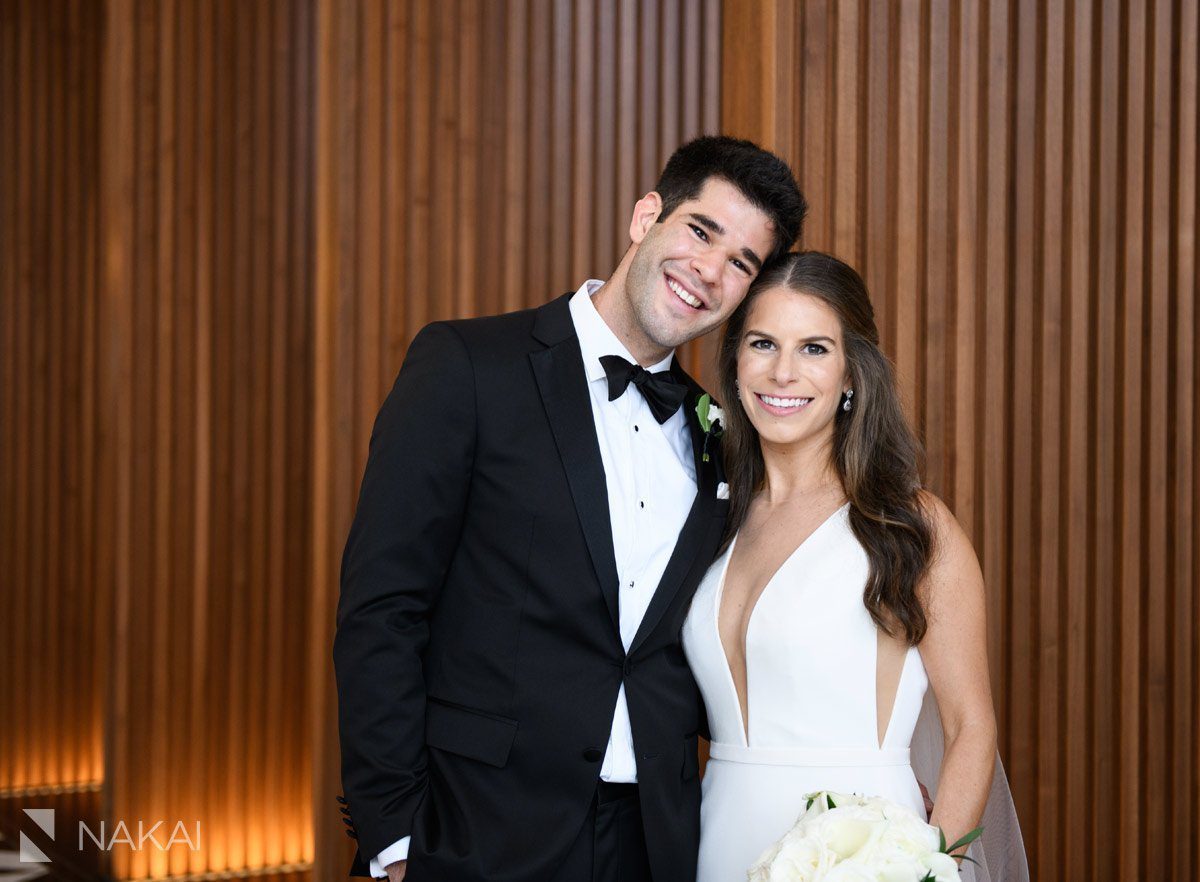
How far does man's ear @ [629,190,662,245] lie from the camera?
2.13 metres

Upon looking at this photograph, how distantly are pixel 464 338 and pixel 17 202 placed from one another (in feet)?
15.5

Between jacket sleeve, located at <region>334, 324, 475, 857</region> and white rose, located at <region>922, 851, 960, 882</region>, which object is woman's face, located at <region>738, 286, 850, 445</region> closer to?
jacket sleeve, located at <region>334, 324, 475, 857</region>

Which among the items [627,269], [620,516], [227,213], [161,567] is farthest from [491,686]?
[227,213]

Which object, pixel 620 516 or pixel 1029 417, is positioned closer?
pixel 620 516

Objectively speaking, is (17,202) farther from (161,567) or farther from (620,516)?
(620,516)

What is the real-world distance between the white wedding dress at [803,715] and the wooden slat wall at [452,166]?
4.54 feet

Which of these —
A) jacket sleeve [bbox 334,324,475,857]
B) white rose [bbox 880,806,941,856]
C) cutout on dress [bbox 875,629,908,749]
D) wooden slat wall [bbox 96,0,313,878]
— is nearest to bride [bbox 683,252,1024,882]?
cutout on dress [bbox 875,629,908,749]

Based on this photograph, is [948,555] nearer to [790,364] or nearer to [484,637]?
[790,364]

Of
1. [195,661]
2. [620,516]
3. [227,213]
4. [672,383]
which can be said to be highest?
[227,213]

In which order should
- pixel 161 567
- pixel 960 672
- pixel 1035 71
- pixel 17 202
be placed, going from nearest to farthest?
1. pixel 960 672
2. pixel 1035 71
3. pixel 161 567
4. pixel 17 202

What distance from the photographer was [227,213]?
169 inches

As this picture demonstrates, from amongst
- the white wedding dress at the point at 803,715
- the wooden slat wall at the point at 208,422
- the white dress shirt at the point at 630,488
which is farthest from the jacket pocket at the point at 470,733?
the wooden slat wall at the point at 208,422

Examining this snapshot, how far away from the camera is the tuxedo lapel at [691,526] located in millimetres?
1864

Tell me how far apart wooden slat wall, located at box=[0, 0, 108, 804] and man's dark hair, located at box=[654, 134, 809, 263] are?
4.21 meters
